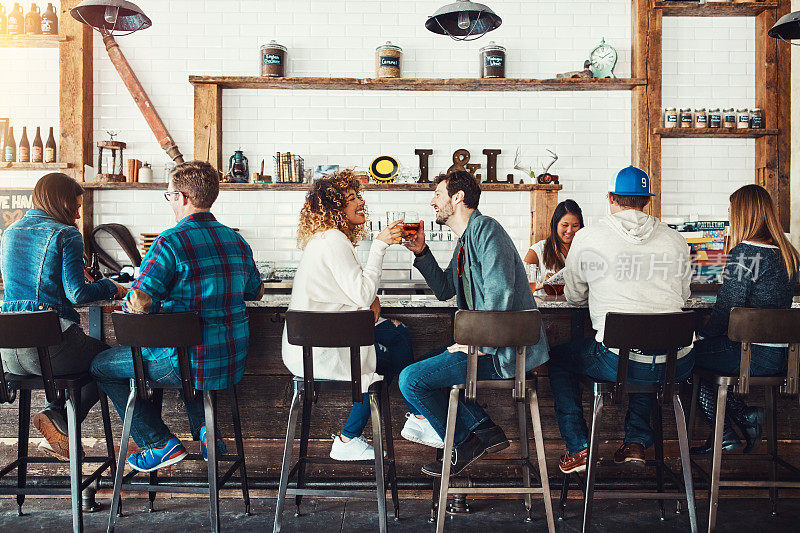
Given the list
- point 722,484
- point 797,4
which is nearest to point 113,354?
point 722,484

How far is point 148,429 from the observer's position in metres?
2.75

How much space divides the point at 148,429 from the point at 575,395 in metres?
1.87

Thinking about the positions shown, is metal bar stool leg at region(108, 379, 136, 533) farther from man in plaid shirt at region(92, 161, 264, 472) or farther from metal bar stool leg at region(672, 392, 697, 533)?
metal bar stool leg at region(672, 392, 697, 533)

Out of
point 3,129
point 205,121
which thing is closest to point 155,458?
point 205,121

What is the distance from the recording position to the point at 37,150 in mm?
5406

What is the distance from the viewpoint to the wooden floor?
9.55 feet

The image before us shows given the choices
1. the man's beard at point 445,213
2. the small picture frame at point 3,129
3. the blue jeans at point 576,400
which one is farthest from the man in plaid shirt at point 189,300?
the small picture frame at point 3,129

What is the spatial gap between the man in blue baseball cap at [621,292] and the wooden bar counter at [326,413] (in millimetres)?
253

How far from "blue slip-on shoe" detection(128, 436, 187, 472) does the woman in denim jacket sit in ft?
0.99

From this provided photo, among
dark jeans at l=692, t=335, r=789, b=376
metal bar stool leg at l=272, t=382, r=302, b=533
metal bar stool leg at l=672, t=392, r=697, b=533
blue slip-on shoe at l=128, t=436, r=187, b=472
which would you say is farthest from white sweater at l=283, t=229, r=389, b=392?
dark jeans at l=692, t=335, r=789, b=376

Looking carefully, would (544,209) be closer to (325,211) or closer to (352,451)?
(325,211)

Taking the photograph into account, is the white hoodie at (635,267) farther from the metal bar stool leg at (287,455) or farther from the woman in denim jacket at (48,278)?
the woman in denim jacket at (48,278)

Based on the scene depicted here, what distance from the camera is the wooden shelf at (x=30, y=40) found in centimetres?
537

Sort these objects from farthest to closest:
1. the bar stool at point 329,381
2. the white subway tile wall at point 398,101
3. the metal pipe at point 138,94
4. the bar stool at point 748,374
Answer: the white subway tile wall at point 398,101, the metal pipe at point 138,94, the bar stool at point 748,374, the bar stool at point 329,381
